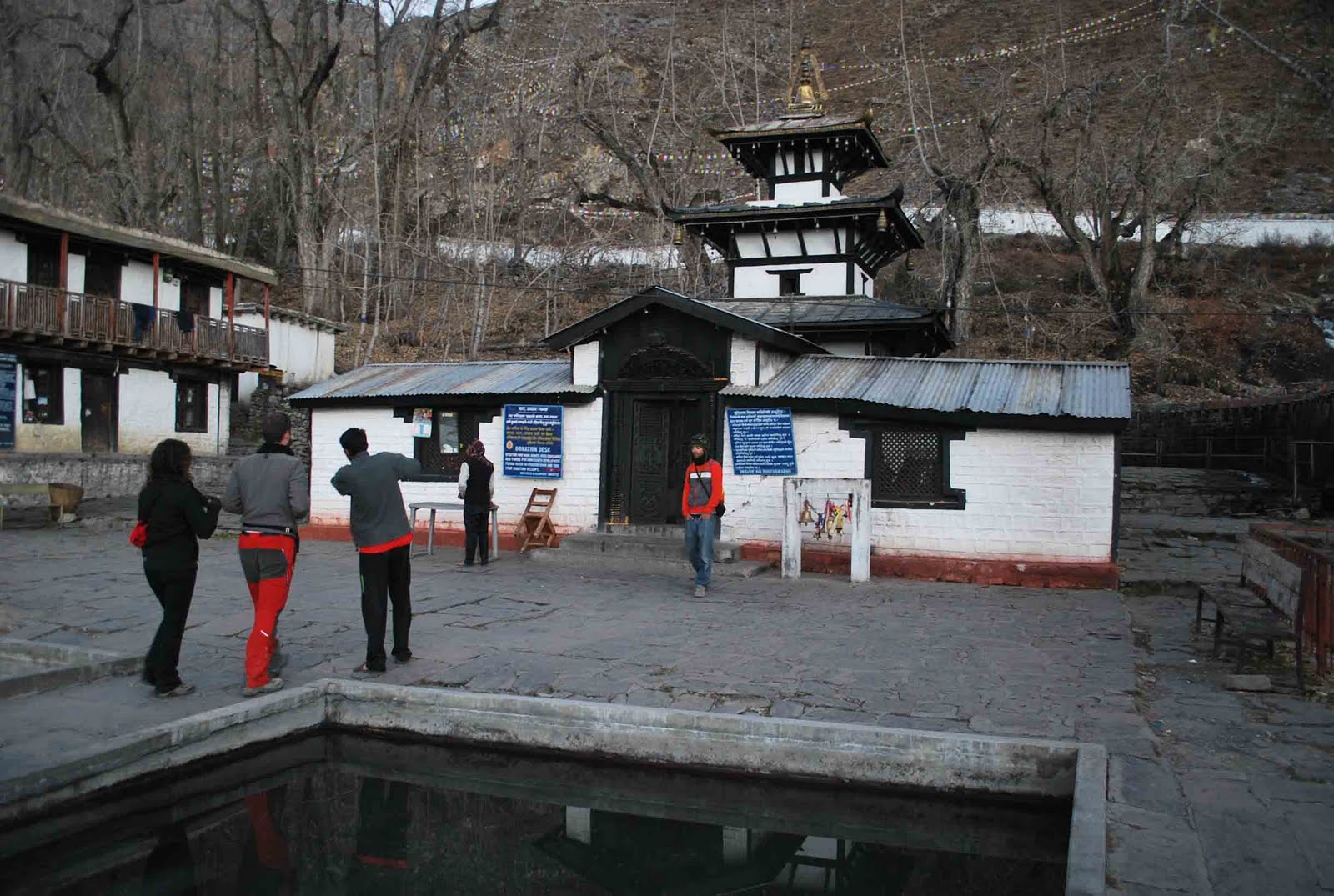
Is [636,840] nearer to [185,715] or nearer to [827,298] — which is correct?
[185,715]

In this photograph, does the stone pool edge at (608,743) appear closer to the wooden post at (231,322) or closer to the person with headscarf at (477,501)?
the person with headscarf at (477,501)

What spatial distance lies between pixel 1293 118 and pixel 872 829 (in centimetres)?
5898

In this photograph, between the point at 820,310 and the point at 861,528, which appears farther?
the point at 820,310

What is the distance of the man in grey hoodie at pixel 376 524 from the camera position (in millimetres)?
7066

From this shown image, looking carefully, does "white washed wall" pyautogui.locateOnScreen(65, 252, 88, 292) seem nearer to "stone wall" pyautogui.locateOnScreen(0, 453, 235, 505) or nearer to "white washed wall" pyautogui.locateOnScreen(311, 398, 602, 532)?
"stone wall" pyautogui.locateOnScreen(0, 453, 235, 505)

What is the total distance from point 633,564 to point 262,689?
309 inches

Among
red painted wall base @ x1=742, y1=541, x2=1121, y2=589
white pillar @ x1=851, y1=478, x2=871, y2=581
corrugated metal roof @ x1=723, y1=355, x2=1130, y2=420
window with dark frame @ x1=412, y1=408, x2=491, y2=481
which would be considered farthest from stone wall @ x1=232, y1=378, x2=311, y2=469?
white pillar @ x1=851, y1=478, x2=871, y2=581

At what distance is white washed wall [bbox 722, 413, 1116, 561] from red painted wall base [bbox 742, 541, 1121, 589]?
11 centimetres

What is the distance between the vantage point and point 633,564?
14164 millimetres

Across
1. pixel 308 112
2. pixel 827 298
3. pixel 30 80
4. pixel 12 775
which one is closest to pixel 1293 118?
pixel 827 298

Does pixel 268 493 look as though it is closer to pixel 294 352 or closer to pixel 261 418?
pixel 261 418

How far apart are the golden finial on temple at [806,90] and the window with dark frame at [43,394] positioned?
19708 millimetres

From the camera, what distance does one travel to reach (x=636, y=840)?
506 cm

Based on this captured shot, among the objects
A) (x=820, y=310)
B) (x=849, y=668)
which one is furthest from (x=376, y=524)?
(x=820, y=310)
